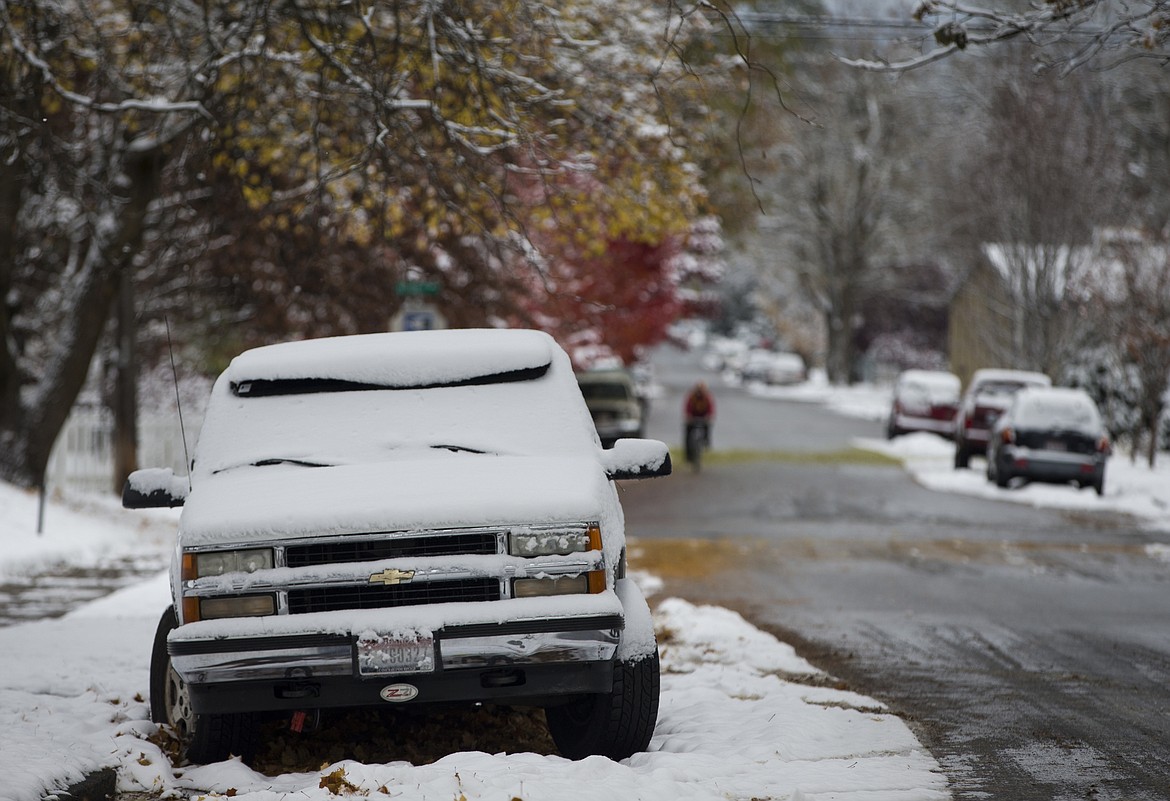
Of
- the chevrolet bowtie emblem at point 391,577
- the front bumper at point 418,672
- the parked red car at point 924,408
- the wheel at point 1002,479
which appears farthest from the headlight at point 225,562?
the parked red car at point 924,408

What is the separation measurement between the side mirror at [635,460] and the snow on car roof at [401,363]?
0.62 metres

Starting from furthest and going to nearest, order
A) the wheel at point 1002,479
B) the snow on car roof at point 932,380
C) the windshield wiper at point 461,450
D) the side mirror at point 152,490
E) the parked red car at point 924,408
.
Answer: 1. the snow on car roof at point 932,380
2. the parked red car at point 924,408
3. the wheel at point 1002,479
4. the side mirror at point 152,490
5. the windshield wiper at point 461,450

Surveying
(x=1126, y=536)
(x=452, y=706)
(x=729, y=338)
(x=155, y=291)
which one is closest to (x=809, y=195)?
(x=155, y=291)

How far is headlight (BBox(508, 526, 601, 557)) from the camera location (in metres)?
6.15

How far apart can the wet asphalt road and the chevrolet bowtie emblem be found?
2294 mm

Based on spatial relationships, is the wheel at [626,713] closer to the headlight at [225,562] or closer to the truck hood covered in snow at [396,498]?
the truck hood covered in snow at [396,498]

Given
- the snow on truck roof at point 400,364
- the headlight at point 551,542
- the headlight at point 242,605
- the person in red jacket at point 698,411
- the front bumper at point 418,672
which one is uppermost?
the snow on truck roof at point 400,364

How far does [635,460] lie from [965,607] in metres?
5.87

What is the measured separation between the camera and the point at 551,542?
617 centimetres

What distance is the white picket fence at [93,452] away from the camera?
71.8 feet

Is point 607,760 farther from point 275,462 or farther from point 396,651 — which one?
point 275,462

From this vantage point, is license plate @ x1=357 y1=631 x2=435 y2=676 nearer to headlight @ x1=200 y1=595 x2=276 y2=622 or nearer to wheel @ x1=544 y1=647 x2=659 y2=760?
headlight @ x1=200 y1=595 x2=276 y2=622

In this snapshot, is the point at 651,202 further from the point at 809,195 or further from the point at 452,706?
the point at 809,195

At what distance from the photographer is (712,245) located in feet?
173
